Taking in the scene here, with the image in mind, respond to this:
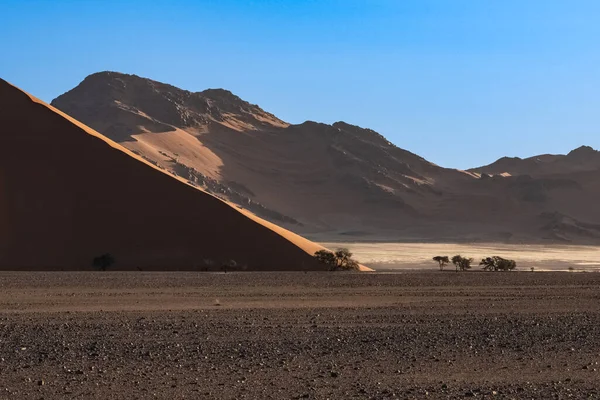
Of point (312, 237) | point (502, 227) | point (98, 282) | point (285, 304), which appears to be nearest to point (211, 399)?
point (285, 304)

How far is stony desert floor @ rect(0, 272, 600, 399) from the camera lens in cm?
1097

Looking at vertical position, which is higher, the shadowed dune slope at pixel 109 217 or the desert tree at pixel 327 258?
the shadowed dune slope at pixel 109 217

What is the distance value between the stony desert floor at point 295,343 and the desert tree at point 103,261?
361 inches

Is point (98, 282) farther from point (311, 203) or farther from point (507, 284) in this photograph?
point (311, 203)

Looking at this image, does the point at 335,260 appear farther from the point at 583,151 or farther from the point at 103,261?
the point at 583,151

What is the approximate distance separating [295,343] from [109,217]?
2482cm

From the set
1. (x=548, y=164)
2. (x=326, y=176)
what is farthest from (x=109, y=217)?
(x=548, y=164)

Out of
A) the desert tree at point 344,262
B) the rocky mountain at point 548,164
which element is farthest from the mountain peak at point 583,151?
the desert tree at point 344,262

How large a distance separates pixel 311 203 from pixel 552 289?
8483cm

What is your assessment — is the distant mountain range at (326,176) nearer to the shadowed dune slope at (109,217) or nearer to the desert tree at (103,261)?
the shadowed dune slope at (109,217)

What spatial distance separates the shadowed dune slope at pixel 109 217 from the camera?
123 ft

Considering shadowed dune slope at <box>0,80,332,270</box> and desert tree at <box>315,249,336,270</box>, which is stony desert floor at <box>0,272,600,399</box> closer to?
shadowed dune slope at <box>0,80,332,270</box>

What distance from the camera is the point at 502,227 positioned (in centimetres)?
10694

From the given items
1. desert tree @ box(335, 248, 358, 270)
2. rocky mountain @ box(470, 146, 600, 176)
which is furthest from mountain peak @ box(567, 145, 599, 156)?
desert tree @ box(335, 248, 358, 270)
